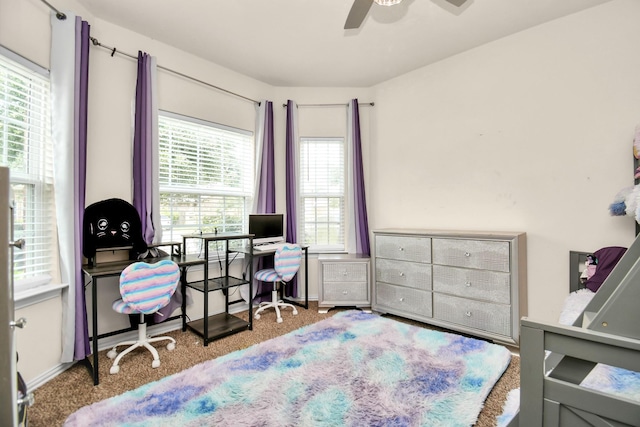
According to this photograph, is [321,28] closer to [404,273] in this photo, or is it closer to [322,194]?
[322,194]

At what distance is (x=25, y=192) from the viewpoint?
204 cm

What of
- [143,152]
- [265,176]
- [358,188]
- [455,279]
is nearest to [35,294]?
[143,152]

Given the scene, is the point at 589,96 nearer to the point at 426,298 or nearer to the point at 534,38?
the point at 534,38

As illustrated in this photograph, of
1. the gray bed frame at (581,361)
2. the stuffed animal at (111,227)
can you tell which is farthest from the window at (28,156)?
the gray bed frame at (581,361)

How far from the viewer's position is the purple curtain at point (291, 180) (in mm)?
3785

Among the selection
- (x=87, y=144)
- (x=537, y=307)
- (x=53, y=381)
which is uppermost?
(x=87, y=144)

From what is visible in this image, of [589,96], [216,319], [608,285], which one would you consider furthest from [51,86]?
[589,96]

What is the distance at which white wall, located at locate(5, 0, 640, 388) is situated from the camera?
231cm

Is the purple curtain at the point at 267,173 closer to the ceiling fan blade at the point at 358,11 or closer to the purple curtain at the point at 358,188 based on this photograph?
the purple curtain at the point at 358,188

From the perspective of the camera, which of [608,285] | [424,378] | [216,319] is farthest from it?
[216,319]

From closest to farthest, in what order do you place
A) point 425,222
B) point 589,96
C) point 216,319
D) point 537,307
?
point 589,96 → point 537,307 → point 216,319 → point 425,222

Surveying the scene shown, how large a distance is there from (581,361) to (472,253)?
5.80 ft

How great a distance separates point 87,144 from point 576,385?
3.23 m

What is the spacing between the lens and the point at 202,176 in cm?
326
